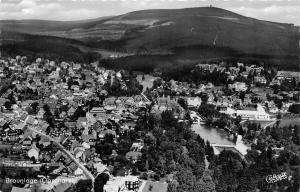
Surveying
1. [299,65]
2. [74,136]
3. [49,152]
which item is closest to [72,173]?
[49,152]

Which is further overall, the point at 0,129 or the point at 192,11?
the point at 192,11

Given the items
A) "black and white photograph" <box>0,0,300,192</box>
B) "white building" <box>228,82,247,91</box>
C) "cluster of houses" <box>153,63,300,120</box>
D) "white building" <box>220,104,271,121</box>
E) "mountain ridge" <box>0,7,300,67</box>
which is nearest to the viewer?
"black and white photograph" <box>0,0,300,192</box>

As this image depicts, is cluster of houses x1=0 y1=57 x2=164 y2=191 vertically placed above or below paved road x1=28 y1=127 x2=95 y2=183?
above

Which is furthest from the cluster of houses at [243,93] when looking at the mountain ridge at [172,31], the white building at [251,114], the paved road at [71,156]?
the paved road at [71,156]

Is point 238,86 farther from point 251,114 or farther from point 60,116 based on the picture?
point 60,116

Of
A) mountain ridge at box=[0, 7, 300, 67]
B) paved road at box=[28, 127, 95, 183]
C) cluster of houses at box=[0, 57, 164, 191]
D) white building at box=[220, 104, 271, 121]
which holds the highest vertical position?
mountain ridge at box=[0, 7, 300, 67]

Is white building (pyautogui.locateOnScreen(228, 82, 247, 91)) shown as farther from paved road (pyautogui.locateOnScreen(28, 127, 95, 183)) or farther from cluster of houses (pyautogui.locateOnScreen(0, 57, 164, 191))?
paved road (pyautogui.locateOnScreen(28, 127, 95, 183))

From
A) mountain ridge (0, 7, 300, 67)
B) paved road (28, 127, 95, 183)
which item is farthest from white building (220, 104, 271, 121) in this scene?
mountain ridge (0, 7, 300, 67)

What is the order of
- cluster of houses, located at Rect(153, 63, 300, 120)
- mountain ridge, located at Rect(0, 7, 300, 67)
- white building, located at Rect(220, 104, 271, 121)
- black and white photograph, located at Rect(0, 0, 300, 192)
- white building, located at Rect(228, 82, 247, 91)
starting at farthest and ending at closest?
1. mountain ridge, located at Rect(0, 7, 300, 67)
2. white building, located at Rect(228, 82, 247, 91)
3. cluster of houses, located at Rect(153, 63, 300, 120)
4. white building, located at Rect(220, 104, 271, 121)
5. black and white photograph, located at Rect(0, 0, 300, 192)

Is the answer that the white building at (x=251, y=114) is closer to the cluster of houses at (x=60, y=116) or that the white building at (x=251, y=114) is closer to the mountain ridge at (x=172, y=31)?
the cluster of houses at (x=60, y=116)

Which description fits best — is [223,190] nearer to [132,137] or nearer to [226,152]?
[226,152]
